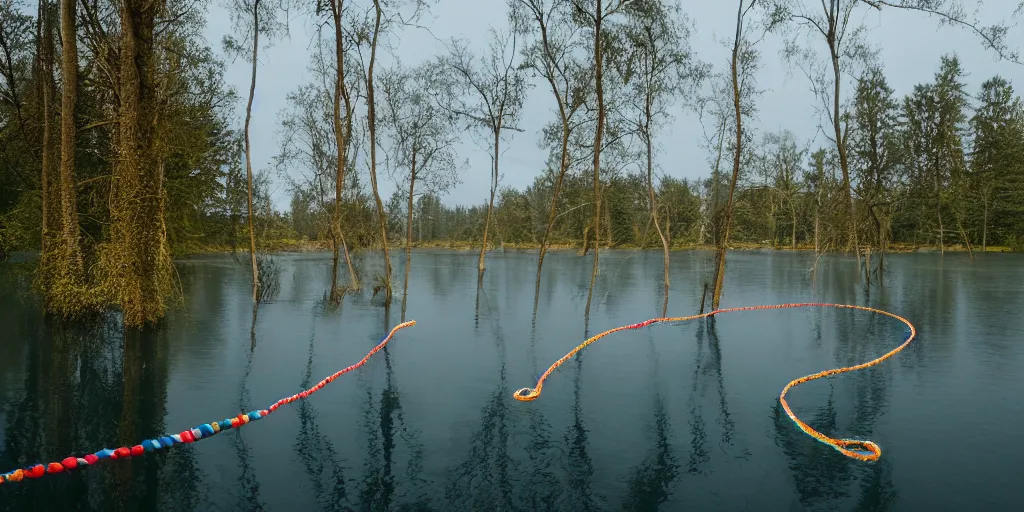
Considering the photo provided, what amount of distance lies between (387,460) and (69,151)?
40.3ft

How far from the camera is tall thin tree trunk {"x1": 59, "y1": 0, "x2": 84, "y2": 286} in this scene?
1404cm

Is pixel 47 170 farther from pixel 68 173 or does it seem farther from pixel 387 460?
pixel 387 460

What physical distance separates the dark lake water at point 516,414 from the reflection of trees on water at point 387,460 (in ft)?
0.09

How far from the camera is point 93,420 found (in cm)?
786

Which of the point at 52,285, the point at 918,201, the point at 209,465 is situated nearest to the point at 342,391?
the point at 209,465

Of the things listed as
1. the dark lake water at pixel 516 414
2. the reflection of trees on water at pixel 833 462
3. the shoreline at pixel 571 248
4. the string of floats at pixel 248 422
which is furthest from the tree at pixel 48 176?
the shoreline at pixel 571 248

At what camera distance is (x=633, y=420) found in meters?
8.02

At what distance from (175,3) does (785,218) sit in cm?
6101

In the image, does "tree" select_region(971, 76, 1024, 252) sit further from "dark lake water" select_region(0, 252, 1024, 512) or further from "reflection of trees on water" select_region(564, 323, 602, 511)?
"reflection of trees on water" select_region(564, 323, 602, 511)

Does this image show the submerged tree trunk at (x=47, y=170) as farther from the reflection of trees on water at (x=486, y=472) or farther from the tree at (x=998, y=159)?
the tree at (x=998, y=159)

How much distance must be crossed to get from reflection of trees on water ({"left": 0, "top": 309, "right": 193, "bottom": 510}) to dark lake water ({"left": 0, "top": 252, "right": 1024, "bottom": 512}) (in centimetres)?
4

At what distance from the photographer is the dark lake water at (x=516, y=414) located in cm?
579

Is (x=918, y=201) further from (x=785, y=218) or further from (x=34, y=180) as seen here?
(x=34, y=180)

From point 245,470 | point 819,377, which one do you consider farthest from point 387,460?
point 819,377
